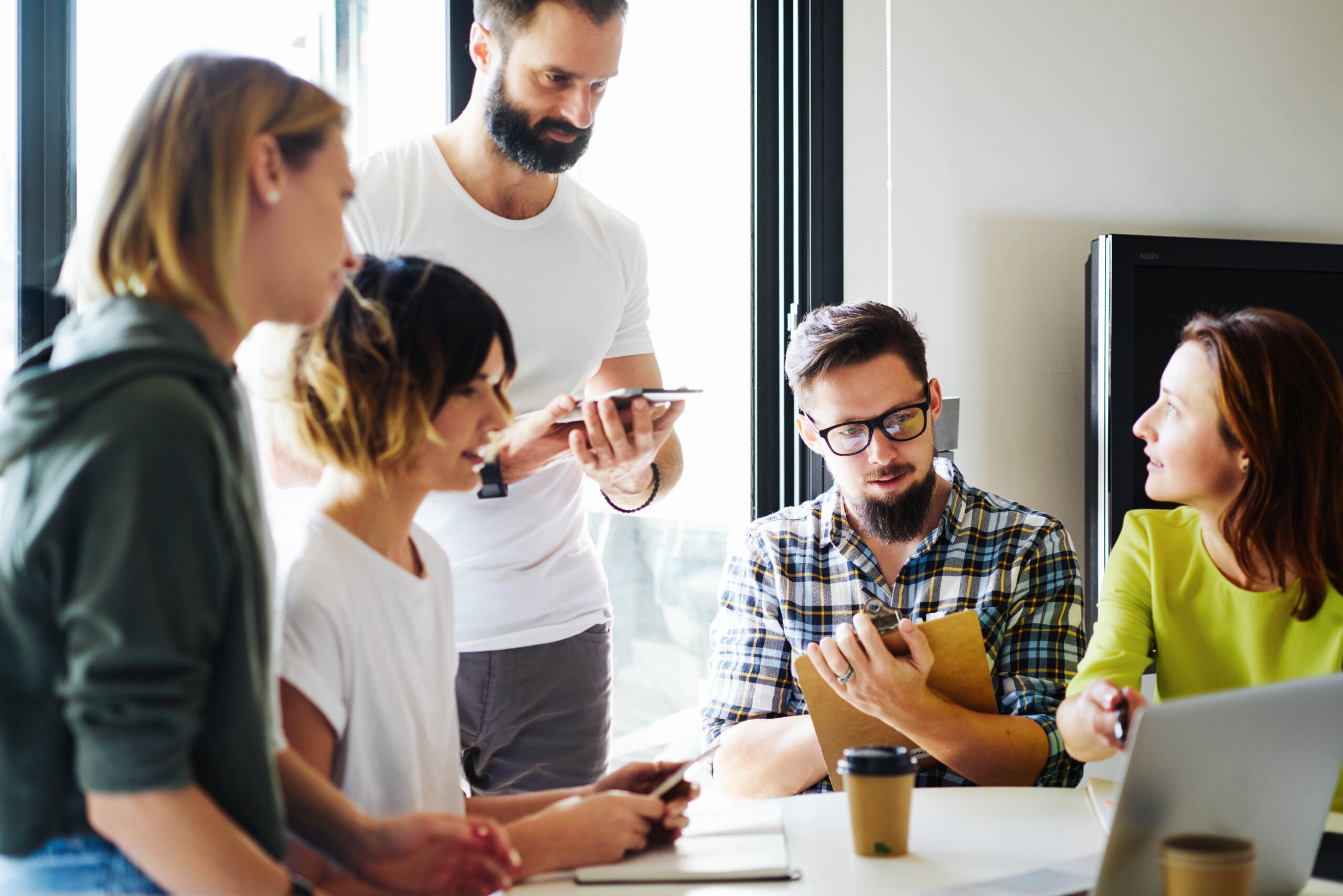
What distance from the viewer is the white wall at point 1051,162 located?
2.86m

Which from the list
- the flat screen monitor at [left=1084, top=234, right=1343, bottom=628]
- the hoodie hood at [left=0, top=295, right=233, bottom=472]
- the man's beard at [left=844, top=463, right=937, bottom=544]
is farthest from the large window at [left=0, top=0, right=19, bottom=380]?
the flat screen monitor at [left=1084, top=234, right=1343, bottom=628]

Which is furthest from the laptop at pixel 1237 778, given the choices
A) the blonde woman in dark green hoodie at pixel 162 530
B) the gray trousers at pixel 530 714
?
the gray trousers at pixel 530 714

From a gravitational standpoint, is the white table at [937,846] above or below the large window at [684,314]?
below

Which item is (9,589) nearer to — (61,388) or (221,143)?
(61,388)

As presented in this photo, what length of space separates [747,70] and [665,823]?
2230 millimetres

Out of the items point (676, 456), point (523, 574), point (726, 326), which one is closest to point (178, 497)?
point (523, 574)

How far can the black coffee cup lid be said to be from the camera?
3.51 feet

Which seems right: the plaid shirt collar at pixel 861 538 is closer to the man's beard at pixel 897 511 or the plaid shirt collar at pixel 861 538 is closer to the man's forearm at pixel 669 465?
the man's beard at pixel 897 511

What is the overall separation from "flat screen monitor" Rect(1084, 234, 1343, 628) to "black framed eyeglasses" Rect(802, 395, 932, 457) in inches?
Answer: 48.0

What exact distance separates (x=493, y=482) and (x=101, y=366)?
0.92m

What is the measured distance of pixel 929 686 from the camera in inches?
57.1

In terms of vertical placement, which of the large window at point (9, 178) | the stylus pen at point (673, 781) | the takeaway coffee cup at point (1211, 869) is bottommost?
the stylus pen at point (673, 781)

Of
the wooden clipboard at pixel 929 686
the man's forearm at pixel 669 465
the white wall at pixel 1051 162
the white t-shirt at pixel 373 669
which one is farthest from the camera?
the white wall at pixel 1051 162

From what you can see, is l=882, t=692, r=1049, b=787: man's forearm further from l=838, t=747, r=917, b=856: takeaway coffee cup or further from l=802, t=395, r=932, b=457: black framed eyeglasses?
l=802, t=395, r=932, b=457: black framed eyeglasses
